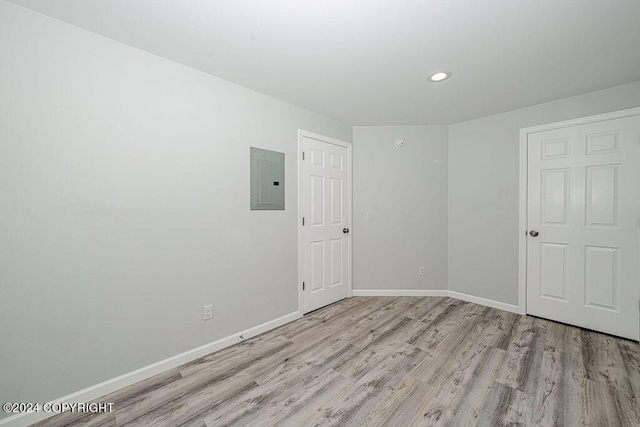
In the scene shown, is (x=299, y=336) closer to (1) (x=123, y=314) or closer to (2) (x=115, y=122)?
(1) (x=123, y=314)

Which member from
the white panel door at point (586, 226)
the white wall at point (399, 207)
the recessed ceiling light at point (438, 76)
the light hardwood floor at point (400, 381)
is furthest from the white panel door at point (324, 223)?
the white panel door at point (586, 226)

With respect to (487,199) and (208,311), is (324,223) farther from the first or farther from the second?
(487,199)

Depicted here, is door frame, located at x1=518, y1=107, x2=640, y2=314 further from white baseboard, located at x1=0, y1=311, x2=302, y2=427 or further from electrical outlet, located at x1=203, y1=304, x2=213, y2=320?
electrical outlet, located at x1=203, y1=304, x2=213, y2=320

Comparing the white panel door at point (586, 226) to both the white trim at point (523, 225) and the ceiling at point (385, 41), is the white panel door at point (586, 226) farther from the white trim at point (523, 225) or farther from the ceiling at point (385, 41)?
the ceiling at point (385, 41)

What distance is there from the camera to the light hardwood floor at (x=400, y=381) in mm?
1550

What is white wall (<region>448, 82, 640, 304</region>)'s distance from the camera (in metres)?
3.10

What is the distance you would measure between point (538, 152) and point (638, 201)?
930 millimetres

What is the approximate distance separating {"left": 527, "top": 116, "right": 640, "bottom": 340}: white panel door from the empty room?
0.02 m

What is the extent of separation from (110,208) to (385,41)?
2221 mm

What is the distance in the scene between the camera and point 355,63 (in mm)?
2033

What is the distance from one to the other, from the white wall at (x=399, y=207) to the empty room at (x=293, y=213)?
0.34 meters

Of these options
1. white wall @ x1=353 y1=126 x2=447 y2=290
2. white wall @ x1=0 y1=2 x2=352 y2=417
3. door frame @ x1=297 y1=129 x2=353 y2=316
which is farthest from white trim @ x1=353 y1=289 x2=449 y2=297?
white wall @ x1=0 y1=2 x2=352 y2=417

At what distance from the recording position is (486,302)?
332cm

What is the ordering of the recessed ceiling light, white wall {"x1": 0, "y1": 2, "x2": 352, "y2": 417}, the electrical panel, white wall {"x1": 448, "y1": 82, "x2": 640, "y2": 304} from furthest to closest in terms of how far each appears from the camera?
white wall {"x1": 448, "y1": 82, "x2": 640, "y2": 304} → the electrical panel → the recessed ceiling light → white wall {"x1": 0, "y1": 2, "x2": 352, "y2": 417}
